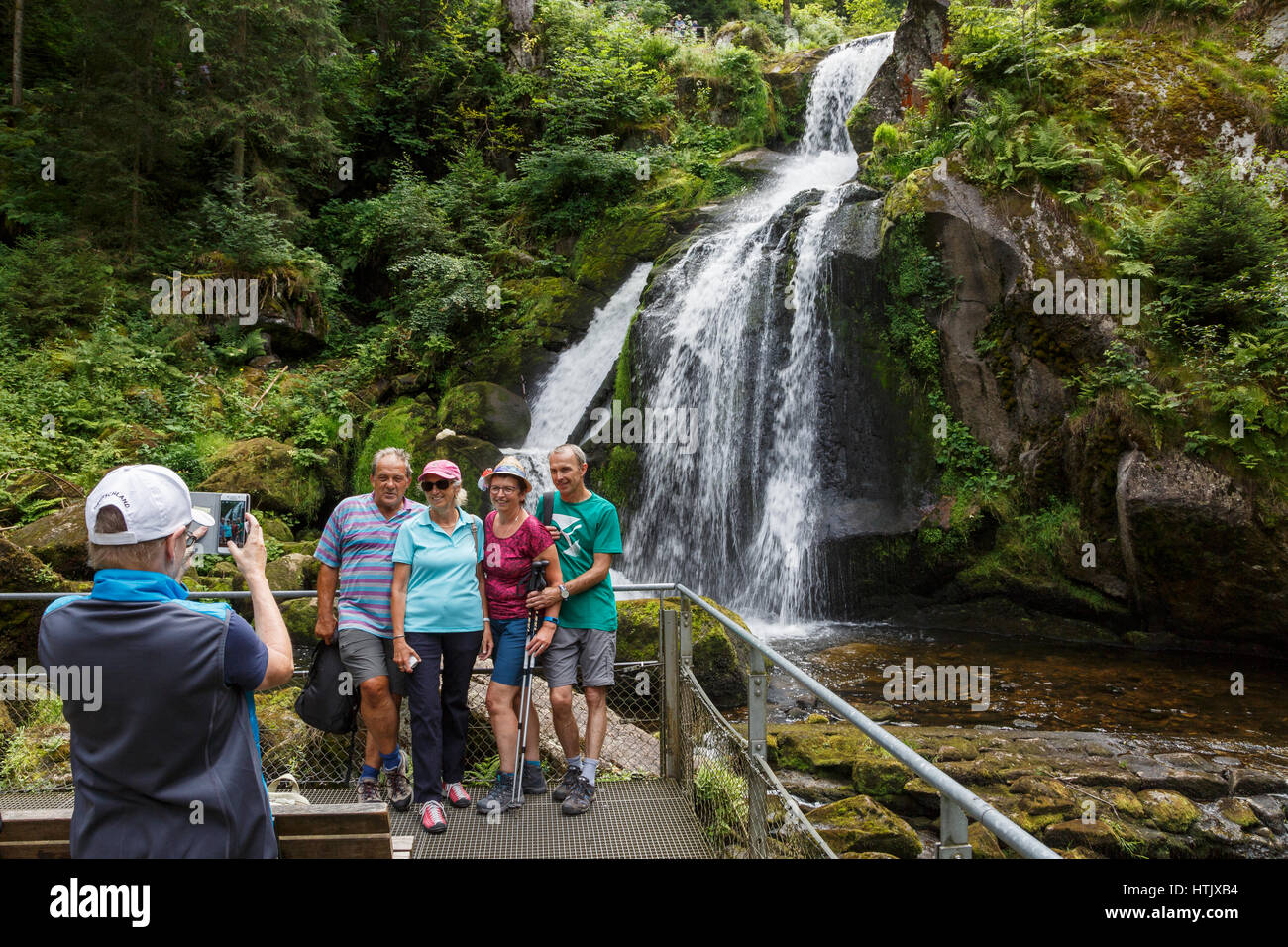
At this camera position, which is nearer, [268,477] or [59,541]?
[59,541]

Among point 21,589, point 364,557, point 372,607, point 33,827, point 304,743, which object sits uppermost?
point 364,557

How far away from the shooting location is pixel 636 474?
1425cm

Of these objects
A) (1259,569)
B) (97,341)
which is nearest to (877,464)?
(1259,569)

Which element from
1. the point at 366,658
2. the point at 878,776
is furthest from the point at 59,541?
the point at 878,776

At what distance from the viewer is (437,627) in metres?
4.25

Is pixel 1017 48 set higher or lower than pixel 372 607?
higher

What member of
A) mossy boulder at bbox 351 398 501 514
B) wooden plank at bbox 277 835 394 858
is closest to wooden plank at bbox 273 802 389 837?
wooden plank at bbox 277 835 394 858

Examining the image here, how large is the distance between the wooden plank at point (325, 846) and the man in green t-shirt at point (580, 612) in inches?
81.1

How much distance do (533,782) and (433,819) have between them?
0.68 metres

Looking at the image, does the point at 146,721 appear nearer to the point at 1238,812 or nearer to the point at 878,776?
the point at 878,776

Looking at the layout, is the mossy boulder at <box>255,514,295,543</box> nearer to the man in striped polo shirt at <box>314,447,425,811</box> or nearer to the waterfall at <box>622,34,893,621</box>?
the waterfall at <box>622,34,893,621</box>

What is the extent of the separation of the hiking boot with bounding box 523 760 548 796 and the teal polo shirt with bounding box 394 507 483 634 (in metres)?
0.97

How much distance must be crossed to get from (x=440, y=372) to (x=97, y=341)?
6381mm

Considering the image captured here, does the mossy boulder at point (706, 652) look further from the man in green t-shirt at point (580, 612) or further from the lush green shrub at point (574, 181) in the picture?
the lush green shrub at point (574, 181)
